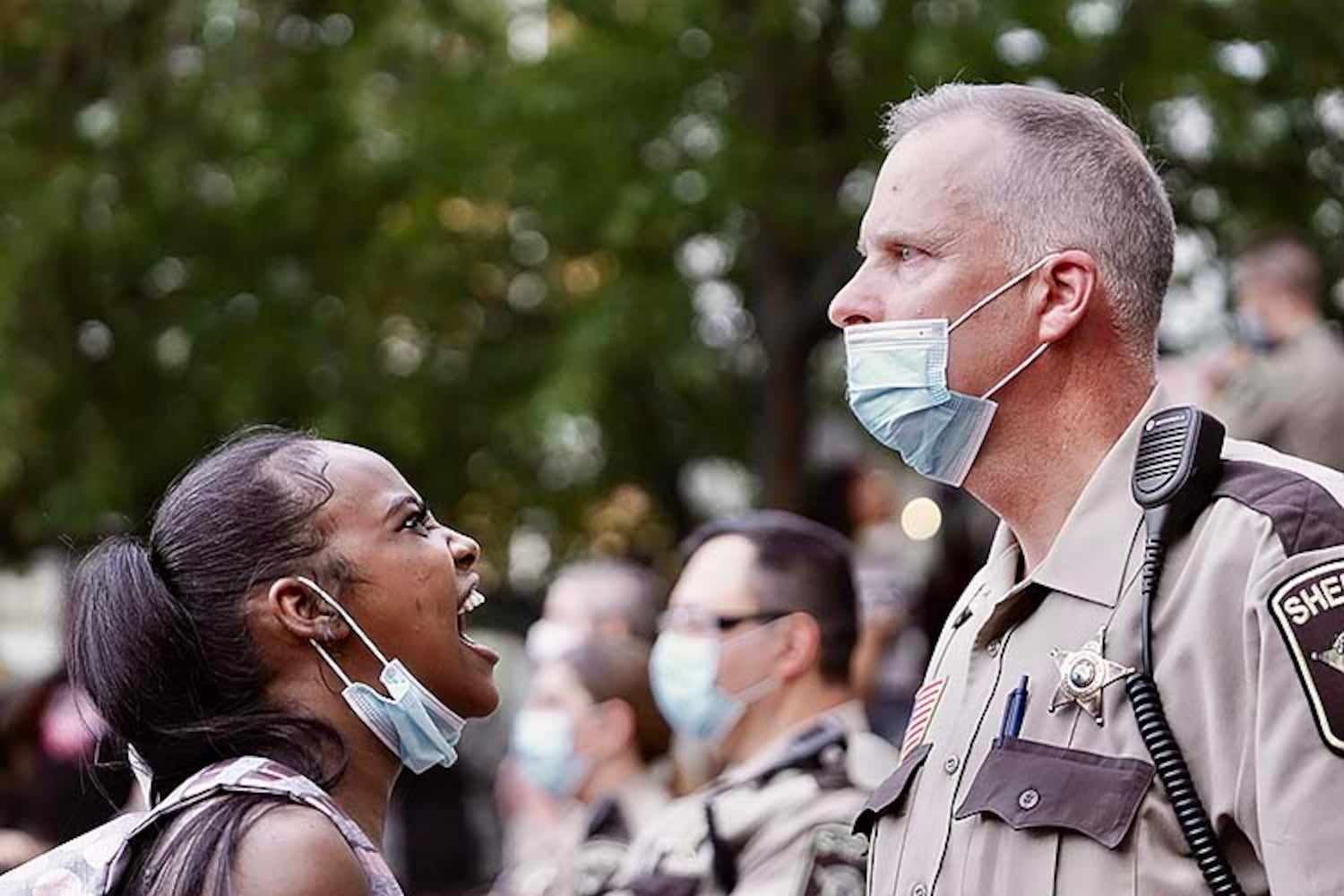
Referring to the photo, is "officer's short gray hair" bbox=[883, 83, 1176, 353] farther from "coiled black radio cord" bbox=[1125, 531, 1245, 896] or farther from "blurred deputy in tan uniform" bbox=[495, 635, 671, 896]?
"blurred deputy in tan uniform" bbox=[495, 635, 671, 896]

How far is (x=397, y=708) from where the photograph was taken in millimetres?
3684

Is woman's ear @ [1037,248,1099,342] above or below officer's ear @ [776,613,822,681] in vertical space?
above

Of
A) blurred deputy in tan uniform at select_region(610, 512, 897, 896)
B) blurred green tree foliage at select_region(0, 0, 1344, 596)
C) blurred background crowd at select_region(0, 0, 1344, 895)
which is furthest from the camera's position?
blurred green tree foliage at select_region(0, 0, 1344, 596)

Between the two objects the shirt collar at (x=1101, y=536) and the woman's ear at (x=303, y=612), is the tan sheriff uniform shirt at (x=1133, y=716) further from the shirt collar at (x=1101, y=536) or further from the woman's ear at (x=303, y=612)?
the woman's ear at (x=303, y=612)

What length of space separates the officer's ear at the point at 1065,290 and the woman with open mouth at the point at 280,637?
106 cm

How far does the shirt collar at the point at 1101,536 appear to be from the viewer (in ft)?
10.8

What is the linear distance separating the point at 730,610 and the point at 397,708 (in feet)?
8.04

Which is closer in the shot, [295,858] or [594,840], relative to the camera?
[295,858]

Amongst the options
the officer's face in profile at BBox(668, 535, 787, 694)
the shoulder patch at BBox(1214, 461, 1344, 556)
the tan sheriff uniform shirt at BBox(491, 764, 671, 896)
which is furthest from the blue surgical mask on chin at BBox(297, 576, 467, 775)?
the tan sheriff uniform shirt at BBox(491, 764, 671, 896)

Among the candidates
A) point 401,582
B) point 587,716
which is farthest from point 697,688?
point 401,582

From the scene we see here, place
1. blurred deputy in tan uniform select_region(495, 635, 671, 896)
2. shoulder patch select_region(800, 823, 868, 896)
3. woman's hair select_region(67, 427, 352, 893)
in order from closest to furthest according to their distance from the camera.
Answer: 1. woman's hair select_region(67, 427, 352, 893)
2. shoulder patch select_region(800, 823, 868, 896)
3. blurred deputy in tan uniform select_region(495, 635, 671, 896)

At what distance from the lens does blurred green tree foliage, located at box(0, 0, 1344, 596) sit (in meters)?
11.1

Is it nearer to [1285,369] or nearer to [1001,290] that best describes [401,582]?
[1001,290]

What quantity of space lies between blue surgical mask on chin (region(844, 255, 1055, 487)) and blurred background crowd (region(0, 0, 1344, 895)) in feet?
18.5
